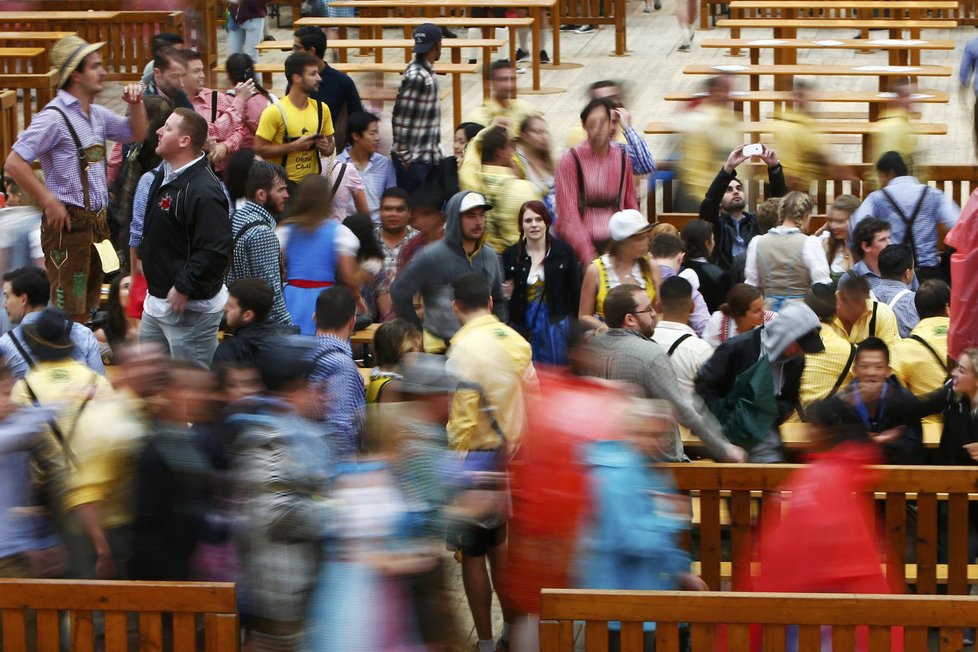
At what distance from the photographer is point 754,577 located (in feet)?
22.5

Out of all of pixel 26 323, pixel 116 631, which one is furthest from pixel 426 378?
pixel 26 323

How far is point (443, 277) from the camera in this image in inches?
337

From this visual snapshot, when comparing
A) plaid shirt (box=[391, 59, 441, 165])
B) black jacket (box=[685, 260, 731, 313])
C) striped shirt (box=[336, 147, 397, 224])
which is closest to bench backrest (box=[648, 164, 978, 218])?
plaid shirt (box=[391, 59, 441, 165])

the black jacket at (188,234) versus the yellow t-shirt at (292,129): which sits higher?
the yellow t-shirt at (292,129)

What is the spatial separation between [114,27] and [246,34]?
1638 millimetres

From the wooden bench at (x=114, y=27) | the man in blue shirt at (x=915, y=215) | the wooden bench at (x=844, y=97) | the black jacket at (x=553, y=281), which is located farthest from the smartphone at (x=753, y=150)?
the wooden bench at (x=114, y=27)

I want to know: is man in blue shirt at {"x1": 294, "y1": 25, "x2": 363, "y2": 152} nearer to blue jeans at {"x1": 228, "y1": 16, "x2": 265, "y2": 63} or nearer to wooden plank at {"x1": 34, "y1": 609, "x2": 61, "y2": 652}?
blue jeans at {"x1": 228, "y1": 16, "x2": 265, "y2": 63}

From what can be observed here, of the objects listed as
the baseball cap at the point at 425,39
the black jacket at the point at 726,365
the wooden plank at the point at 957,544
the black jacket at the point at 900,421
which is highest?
the baseball cap at the point at 425,39

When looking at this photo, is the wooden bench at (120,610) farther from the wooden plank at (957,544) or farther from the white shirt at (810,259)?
the white shirt at (810,259)

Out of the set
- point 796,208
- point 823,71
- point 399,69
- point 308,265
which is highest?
point 399,69

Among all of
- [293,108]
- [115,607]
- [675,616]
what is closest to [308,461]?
[115,607]

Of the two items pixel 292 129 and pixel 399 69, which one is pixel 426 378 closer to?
pixel 292 129

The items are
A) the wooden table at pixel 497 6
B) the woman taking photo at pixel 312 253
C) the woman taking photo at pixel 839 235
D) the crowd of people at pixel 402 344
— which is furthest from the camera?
the wooden table at pixel 497 6

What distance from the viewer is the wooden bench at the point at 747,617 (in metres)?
5.49
